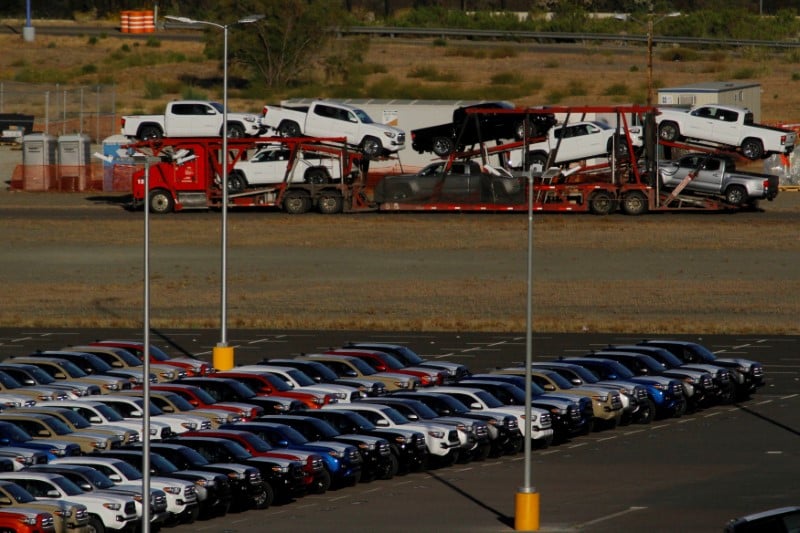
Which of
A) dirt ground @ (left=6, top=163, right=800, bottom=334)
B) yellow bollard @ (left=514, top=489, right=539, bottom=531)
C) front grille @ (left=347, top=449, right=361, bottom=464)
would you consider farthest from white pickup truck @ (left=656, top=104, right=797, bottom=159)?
yellow bollard @ (left=514, top=489, right=539, bottom=531)

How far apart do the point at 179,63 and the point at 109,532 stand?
328ft

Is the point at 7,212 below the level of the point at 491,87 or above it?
below

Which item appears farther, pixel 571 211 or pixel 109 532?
pixel 571 211

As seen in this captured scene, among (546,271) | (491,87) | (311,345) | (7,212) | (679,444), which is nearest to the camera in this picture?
(679,444)

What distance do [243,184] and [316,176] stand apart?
328 cm

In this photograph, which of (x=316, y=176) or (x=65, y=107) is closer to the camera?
(x=316, y=176)

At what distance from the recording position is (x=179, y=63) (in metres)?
127

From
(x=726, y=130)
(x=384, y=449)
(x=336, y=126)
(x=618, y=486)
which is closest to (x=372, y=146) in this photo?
(x=336, y=126)

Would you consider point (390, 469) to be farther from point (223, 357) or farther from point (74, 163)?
point (74, 163)

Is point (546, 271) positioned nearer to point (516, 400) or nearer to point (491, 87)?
point (516, 400)

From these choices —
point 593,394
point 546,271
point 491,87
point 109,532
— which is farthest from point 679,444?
point 491,87

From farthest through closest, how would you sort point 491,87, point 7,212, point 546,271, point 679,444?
point 491,87 < point 7,212 < point 546,271 < point 679,444

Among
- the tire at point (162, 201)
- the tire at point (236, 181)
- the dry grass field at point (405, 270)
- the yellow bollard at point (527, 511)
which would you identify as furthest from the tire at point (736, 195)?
the yellow bollard at point (527, 511)

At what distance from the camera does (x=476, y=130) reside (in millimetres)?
76125
